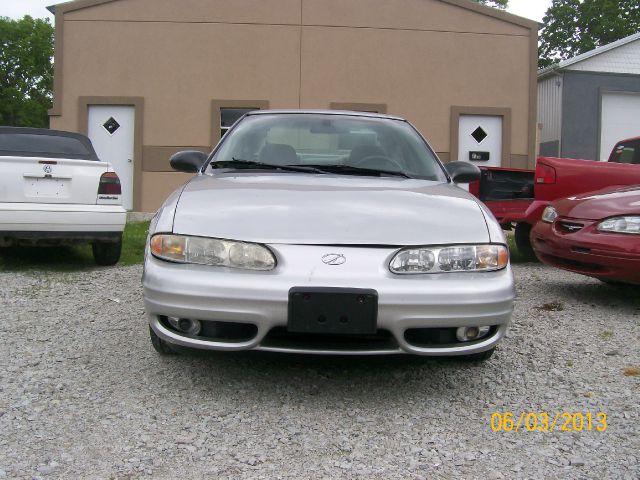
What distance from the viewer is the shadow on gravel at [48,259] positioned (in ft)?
21.6

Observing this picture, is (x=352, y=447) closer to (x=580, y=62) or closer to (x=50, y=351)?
(x=50, y=351)

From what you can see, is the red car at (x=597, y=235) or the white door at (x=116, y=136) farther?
the white door at (x=116, y=136)

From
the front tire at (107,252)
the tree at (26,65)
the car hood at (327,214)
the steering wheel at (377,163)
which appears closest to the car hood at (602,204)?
the steering wheel at (377,163)

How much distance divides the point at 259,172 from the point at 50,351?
1574mm

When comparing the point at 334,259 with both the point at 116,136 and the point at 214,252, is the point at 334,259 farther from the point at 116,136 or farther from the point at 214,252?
the point at 116,136

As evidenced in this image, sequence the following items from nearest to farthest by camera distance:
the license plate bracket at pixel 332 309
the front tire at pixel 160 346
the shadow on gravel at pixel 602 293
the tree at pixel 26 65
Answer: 1. the license plate bracket at pixel 332 309
2. the front tire at pixel 160 346
3. the shadow on gravel at pixel 602 293
4. the tree at pixel 26 65

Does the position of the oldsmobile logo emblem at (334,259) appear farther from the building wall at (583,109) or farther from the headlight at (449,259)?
the building wall at (583,109)

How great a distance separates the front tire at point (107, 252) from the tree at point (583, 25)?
123 feet

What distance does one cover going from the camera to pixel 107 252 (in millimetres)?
6648

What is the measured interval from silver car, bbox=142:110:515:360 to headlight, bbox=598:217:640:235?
2062 millimetres

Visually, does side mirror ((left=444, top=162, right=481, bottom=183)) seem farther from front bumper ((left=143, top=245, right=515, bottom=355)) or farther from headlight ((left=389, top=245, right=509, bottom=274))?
front bumper ((left=143, top=245, right=515, bottom=355))

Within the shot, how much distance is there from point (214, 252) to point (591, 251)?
10.5 ft

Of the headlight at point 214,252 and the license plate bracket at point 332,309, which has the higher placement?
the headlight at point 214,252
